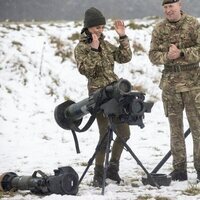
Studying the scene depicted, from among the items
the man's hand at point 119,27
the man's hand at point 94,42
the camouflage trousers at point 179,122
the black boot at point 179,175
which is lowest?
the black boot at point 179,175

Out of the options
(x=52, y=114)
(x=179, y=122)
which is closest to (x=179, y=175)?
(x=179, y=122)

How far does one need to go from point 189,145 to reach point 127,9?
14.1m

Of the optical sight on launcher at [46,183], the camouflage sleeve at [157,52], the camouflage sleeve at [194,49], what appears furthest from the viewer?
the camouflage sleeve at [157,52]

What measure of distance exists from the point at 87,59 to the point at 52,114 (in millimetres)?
6464

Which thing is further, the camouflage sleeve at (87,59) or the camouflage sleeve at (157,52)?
the camouflage sleeve at (157,52)

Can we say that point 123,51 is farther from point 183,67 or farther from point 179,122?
point 179,122

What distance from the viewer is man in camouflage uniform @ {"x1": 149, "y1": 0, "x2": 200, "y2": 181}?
6.08 m

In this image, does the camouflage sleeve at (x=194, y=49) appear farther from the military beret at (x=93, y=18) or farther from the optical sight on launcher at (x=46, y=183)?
the optical sight on launcher at (x=46, y=183)

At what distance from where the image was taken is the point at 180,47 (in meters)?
6.13

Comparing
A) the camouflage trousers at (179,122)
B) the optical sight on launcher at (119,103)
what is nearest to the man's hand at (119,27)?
the optical sight on launcher at (119,103)

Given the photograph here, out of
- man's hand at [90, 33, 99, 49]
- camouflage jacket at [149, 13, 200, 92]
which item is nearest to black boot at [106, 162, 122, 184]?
camouflage jacket at [149, 13, 200, 92]

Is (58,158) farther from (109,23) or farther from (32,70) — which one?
(109,23)

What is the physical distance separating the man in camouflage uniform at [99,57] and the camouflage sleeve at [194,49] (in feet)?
2.26

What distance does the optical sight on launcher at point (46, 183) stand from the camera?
5.36 meters
